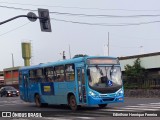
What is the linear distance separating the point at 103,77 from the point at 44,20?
242 inches

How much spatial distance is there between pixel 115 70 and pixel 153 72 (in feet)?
85.9

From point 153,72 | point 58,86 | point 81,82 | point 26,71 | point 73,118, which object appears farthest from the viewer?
point 153,72

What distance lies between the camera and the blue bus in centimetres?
2130

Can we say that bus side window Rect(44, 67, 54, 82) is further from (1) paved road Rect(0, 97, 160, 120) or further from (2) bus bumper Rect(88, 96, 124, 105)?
(2) bus bumper Rect(88, 96, 124, 105)

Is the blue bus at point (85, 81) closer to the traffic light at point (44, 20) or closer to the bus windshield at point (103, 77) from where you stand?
the bus windshield at point (103, 77)

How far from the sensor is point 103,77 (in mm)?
21438

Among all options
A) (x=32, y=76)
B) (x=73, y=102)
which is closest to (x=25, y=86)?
(x=32, y=76)

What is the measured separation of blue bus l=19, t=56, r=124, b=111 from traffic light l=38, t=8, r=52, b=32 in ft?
7.28

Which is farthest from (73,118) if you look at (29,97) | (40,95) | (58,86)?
(29,97)

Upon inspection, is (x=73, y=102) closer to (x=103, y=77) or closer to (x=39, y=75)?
(x=103, y=77)

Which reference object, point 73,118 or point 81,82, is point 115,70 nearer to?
point 81,82

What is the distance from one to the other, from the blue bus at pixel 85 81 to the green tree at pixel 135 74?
19.0m

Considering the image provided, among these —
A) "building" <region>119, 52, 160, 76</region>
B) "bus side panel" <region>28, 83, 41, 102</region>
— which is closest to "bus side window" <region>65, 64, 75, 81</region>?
"bus side panel" <region>28, 83, 41, 102</region>

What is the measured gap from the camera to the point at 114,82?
21.8m
